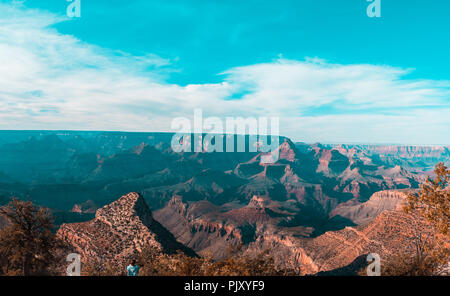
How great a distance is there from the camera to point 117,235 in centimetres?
4869

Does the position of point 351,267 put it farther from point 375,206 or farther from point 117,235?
point 375,206

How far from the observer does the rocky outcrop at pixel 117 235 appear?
43272 millimetres

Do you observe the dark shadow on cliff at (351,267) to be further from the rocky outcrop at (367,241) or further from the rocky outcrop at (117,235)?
the rocky outcrop at (117,235)

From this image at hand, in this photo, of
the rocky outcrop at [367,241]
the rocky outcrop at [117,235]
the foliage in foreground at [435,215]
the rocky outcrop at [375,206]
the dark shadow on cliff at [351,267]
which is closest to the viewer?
the foliage in foreground at [435,215]

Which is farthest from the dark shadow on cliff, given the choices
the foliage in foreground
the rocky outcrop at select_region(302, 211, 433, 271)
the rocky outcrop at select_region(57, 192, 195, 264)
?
the rocky outcrop at select_region(57, 192, 195, 264)

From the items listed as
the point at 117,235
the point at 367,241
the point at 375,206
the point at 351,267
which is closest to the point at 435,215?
the point at 351,267

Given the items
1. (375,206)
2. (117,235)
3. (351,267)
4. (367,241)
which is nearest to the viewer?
(117,235)

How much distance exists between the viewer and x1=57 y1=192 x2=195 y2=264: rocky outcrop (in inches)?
1704

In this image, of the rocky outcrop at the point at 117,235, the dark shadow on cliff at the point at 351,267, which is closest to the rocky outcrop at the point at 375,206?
the dark shadow on cliff at the point at 351,267

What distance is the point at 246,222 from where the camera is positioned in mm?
146000

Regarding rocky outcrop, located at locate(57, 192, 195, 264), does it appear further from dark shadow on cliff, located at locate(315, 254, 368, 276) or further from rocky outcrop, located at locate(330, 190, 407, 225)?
rocky outcrop, located at locate(330, 190, 407, 225)

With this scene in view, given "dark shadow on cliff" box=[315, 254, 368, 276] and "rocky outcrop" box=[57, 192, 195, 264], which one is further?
"dark shadow on cliff" box=[315, 254, 368, 276]
